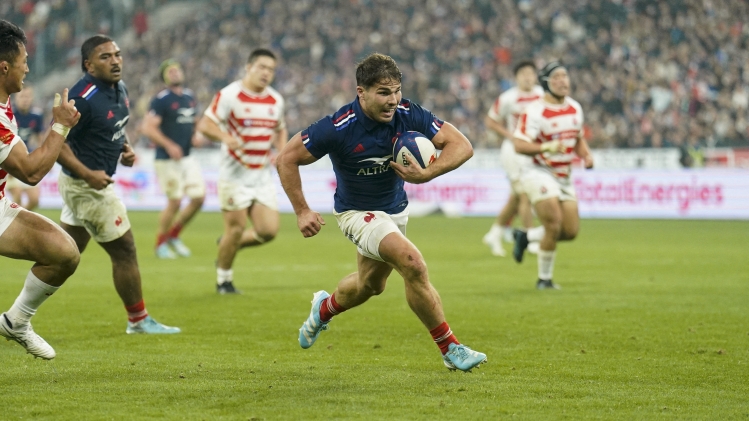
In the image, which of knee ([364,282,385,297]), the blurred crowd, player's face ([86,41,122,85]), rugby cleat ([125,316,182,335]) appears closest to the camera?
knee ([364,282,385,297])

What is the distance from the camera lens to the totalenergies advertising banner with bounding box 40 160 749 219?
75.1 ft

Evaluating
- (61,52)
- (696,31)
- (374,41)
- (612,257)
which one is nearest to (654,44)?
(696,31)

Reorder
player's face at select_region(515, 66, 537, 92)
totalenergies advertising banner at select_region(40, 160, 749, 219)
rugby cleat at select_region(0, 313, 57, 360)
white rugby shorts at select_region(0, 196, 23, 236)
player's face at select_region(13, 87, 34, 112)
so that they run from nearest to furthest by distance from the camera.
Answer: white rugby shorts at select_region(0, 196, 23, 236), rugby cleat at select_region(0, 313, 57, 360), player's face at select_region(515, 66, 537, 92), player's face at select_region(13, 87, 34, 112), totalenergies advertising banner at select_region(40, 160, 749, 219)

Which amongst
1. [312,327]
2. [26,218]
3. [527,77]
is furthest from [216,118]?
[527,77]

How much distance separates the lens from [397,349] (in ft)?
25.8

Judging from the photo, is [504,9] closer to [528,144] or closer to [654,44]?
[654,44]

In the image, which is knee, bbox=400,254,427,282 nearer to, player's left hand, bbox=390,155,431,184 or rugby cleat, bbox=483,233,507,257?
player's left hand, bbox=390,155,431,184

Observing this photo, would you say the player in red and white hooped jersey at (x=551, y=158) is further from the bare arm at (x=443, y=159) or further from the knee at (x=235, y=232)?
the bare arm at (x=443, y=159)

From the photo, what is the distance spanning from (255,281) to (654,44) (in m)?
21.2

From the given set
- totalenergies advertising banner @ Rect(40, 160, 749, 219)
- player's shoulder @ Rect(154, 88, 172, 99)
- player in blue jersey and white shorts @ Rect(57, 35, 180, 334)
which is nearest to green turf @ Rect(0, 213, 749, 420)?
player in blue jersey and white shorts @ Rect(57, 35, 180, 334)

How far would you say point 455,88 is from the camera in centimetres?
3269

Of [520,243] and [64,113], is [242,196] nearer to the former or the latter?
[520,243]

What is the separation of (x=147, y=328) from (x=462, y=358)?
3236 millimetres

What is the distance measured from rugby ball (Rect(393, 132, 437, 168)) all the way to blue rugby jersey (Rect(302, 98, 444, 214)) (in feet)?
0.75
